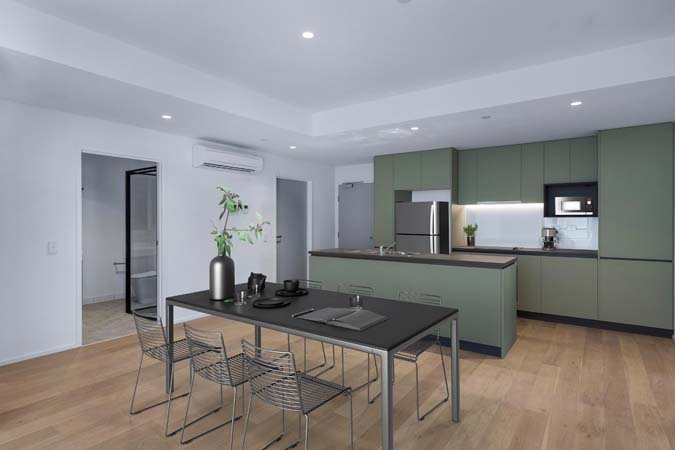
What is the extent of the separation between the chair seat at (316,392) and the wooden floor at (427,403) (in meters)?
0.43

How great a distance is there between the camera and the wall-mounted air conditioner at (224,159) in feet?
16.7

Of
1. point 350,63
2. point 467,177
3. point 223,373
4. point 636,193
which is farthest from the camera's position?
point 467,177

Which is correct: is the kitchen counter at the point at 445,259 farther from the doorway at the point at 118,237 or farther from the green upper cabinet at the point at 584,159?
the doorway at the point at 118,237

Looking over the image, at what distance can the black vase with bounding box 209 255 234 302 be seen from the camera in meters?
2.75

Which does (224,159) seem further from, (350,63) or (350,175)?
(350,175)

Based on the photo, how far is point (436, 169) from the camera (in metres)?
5.98

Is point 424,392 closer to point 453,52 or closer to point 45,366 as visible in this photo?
point 453,52

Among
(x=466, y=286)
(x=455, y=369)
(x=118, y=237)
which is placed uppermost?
(x=118, y=237)

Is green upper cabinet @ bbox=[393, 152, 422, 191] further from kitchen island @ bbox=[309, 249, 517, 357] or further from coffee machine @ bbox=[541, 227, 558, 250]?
kitchen island @ bbox=[309, 249, 517, 357]

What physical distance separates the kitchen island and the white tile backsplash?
2012 mm

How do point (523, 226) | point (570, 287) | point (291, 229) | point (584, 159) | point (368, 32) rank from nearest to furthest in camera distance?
1. point (368, 32)
2. point (570, 287)
3. point (584, 159)
4. point (523, 226)
5. point (291, 229)

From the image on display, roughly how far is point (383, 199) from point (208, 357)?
4460mm

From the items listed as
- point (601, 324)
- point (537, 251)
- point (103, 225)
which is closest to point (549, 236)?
point (537, 251)

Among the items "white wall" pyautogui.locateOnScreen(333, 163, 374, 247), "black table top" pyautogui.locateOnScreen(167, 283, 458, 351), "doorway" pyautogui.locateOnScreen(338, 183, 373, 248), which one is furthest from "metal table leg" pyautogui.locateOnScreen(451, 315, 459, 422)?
"white wall" pyautogui.locateOnScreen(333, 163, 374, 247)
